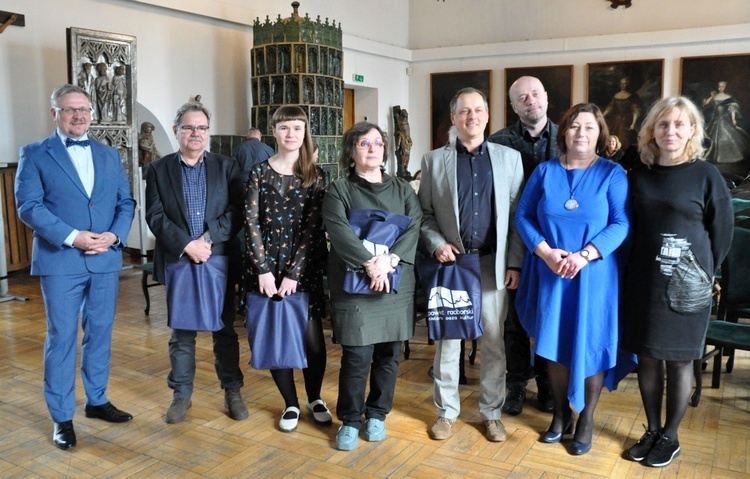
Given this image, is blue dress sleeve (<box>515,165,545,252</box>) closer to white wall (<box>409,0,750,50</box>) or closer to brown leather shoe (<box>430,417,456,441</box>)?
brown leather shoe (<box>430,417,456,441</box>)

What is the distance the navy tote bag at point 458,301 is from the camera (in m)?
3.39

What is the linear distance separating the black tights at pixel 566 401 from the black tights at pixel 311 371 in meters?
1.26

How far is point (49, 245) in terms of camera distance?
11.1ft

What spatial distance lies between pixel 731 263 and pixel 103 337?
4.08 m

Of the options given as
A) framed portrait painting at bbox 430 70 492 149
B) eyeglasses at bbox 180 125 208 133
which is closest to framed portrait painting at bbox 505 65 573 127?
framed portrait painting at bbox 430 70 492 149

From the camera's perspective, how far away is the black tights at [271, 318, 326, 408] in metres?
3.61

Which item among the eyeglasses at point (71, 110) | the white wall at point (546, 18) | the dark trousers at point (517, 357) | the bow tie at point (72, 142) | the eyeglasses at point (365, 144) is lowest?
the dark trousers at point (517, 357)

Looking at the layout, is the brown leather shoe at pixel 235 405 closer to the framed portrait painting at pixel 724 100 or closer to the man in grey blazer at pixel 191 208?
the man in grey blazer at pixel 191 208

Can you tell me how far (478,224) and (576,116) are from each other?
28.5 inches

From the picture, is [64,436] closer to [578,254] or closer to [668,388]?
[578,254]

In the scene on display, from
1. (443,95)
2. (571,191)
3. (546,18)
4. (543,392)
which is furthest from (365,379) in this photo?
(443,95)

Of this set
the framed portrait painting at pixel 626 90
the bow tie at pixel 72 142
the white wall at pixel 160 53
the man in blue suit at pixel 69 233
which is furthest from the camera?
the framed portrait painting at pixel 626 90

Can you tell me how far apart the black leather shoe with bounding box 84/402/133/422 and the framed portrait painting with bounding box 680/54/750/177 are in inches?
440

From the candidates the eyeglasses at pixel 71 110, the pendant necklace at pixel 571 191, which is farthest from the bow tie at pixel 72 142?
the pendant necklace at pixel 571 191
